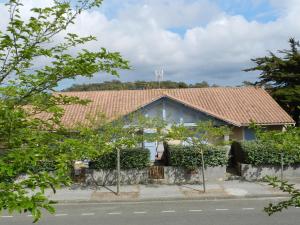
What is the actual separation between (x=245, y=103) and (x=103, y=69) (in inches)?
1022

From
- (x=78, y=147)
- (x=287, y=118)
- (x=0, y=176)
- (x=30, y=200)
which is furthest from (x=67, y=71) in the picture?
(x=287, y=118)

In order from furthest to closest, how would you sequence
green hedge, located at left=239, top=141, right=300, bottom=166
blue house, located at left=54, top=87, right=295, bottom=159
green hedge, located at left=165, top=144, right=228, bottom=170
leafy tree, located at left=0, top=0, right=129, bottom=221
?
blue house, located at left=54, top=87, right=295, bottom=159
green hedge, located at left=239, top=141, right=300, bottom=166
green hedge, located at left=165, top=144, right=228, bottom=170
leafy tree, located at left=0, top=0, right=129, bottom=221

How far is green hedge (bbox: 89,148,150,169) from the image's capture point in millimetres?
20812

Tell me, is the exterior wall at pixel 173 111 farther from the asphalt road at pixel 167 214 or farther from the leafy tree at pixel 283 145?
the leafy tree at pixel 283 145

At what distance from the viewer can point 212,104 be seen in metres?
30.2

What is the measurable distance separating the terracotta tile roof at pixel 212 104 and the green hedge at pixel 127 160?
228 inches

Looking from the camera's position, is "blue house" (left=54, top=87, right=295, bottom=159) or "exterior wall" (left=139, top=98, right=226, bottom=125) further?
"exterior wall" (left=139, top=98, right=226, bottom=125)

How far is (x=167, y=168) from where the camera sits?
21.0 meters

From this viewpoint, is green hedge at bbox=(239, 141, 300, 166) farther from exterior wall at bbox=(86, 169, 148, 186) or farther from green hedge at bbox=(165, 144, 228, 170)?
exterior wall at bbox=(86, 169, 148, 186)

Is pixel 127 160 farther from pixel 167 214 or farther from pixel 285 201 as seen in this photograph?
pixel 285 201

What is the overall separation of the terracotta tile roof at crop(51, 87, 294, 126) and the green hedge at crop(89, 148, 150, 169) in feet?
19.0

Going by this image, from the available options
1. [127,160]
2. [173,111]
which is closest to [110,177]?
[127,160]

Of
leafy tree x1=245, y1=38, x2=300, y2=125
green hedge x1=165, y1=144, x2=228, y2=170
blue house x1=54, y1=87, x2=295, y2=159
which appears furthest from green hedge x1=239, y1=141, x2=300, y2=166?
leafy tree x1=245, y1=38, x2=300, y2=125

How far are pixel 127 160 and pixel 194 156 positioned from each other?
3.17 metres
